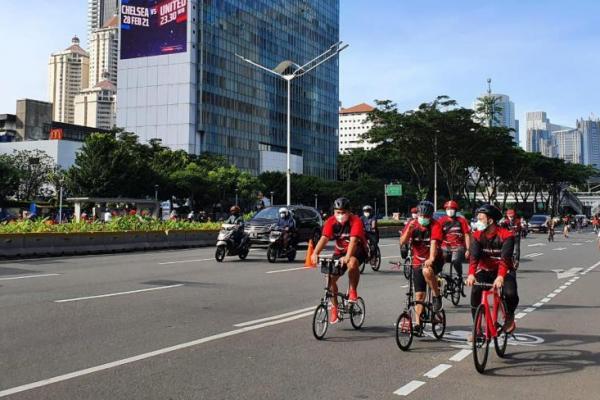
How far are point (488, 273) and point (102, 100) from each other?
582ft

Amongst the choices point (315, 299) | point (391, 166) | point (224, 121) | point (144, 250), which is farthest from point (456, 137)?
point (391, 166)

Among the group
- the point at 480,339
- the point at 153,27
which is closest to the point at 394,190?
the point at 153,27

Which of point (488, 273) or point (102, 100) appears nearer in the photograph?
point (488, 273)

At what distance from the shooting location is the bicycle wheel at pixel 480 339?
20.6ft

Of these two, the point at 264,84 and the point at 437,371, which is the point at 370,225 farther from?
the point at 264,84

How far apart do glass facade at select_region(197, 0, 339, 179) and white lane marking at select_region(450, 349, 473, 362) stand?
288ft

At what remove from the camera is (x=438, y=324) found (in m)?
7.84

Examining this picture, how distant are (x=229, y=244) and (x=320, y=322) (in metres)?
11.3

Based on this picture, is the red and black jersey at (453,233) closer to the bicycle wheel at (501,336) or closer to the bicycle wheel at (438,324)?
the bicycle wheel at (438,324)

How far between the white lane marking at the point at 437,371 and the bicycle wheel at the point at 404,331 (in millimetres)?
688

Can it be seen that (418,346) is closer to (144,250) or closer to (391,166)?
(144,250)

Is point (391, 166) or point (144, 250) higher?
point (391, 166)

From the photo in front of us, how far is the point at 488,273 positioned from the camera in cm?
686

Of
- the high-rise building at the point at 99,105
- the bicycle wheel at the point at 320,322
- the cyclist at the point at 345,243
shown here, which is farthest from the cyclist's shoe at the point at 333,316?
the high-rise building at the point at 99,105
